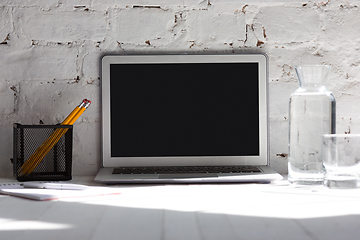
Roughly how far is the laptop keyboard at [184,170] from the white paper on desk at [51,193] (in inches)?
7.5

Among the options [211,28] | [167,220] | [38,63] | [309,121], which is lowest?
[167,220]

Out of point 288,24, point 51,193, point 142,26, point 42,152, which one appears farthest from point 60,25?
point 288,24

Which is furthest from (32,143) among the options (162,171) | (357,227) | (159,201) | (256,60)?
(357,227)

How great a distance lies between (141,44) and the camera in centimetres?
116

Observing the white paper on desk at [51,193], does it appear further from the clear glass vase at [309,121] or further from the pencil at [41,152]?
the clear glass vase at [309,121]

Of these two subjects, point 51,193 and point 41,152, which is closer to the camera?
point 51,193

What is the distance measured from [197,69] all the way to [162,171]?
0.33 meters

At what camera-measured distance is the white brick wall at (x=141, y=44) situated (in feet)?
3.78

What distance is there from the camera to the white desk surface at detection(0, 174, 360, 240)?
55cm

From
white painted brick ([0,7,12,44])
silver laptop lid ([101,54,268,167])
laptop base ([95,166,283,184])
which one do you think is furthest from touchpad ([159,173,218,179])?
white painted brick ([0,7,12,44])

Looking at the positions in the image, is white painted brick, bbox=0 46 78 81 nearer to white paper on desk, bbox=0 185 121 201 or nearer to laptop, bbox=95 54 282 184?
laptop, bbox=95 54 282 184

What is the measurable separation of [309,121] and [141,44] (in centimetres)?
56

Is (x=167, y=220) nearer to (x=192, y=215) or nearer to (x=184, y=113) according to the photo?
(x=192, y=215)

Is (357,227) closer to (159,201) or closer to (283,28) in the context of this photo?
(159,201)
